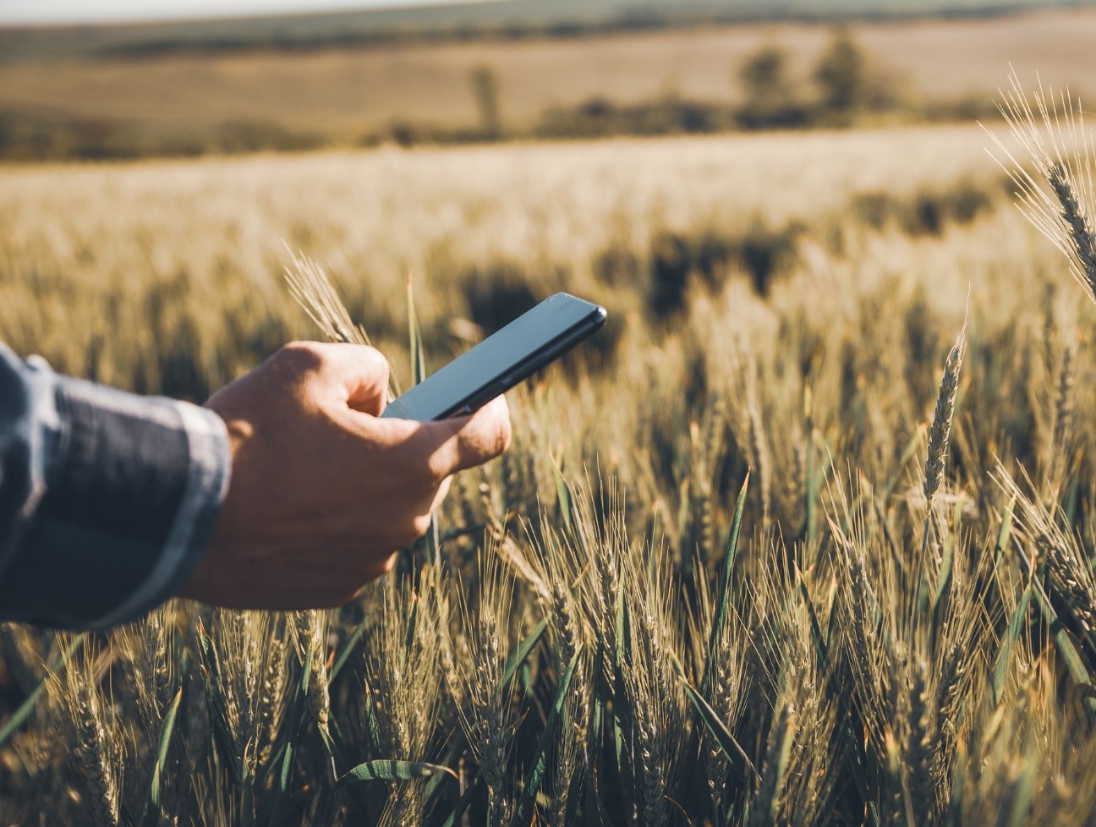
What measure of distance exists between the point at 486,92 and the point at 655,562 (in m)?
32.8

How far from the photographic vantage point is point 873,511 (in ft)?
2.66

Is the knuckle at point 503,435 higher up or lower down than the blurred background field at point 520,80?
lower down

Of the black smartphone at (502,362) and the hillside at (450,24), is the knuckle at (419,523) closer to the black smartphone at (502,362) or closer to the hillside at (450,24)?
the black smartphone at (502,362)

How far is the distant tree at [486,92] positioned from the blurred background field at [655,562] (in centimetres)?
2523

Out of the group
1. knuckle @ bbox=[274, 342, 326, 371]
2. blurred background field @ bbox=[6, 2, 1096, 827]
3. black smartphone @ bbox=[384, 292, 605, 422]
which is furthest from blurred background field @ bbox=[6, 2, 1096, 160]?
knuckle @ bbox=[274, 342, 326, 371]

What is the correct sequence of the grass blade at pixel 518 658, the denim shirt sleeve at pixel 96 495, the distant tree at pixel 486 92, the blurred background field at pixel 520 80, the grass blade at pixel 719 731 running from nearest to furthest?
the denim shirt sleeve at pixel 96 495, the grass blade at pixel 719 731, the grass blade at pixel 518 658, the blurred background field at pixel 520 80, the distant tree at pixel 486 92

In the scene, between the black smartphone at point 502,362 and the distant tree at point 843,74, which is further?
the distant tree at point 843,74

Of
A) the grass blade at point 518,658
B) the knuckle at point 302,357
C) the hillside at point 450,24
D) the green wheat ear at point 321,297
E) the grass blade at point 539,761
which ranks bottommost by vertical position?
the grass blade at point 539,761

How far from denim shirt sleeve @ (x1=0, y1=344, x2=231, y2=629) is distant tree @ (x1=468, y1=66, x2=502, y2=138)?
91.2 ft

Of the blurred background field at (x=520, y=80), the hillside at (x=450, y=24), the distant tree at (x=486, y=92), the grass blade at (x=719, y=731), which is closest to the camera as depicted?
the grass blade at (x=719, y=731)

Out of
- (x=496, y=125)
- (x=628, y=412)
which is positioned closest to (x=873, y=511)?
(x=628, y=412)

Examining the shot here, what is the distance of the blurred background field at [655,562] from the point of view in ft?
2.35

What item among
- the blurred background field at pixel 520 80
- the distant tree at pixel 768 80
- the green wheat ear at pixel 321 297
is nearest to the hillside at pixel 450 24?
the blurred background field at pixel 520 80

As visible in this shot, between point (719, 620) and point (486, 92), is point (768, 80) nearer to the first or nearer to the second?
point (486, 92)
